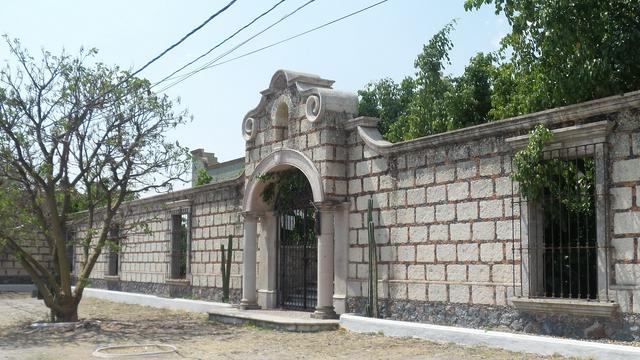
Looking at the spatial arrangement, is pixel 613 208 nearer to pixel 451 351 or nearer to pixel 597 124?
pixel 597 124

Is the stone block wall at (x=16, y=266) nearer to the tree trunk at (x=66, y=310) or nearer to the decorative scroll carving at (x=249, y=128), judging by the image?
the tree trunk at (x=66, y=310)

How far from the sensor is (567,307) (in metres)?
9.23

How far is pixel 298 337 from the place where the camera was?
38.5 ft

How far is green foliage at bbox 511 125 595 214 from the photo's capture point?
9.54 m

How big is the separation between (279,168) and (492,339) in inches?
254

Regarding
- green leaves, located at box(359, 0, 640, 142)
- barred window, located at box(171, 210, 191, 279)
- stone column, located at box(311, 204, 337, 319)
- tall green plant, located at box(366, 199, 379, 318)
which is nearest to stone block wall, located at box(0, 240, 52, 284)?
barred window, located at box(171, 210, 191, 279)

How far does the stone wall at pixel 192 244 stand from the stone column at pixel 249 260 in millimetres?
795

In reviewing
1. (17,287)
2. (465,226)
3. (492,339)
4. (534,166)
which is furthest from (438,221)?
(17,287)

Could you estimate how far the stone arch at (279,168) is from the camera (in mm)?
13336

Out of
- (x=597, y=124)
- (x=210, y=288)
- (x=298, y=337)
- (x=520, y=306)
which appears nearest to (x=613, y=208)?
(x=597, y=124)

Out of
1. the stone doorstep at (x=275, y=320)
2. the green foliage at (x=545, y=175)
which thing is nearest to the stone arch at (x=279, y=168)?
the stone doorstep at (x=275, y=320)

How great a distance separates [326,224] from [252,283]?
10.3 ft

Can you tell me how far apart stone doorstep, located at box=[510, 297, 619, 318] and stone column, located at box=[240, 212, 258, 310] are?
6857 mm

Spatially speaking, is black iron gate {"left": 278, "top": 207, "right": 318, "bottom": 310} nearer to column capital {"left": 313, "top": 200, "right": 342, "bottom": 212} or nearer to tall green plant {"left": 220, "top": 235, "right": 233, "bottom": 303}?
column capital {"left": 313, "top": 200, "right": 342, "bottom": 212}
